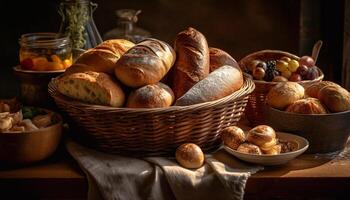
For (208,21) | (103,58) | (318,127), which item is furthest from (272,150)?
(208,21)

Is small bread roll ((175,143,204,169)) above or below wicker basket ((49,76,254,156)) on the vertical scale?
below

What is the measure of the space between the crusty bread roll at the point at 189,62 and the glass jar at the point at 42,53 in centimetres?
31

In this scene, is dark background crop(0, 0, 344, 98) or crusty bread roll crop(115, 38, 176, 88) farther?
dark background crop(0, 0, 344, 98)

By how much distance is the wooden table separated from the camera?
1.21 meters

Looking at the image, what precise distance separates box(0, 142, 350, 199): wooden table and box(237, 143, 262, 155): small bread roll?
0.16 ft

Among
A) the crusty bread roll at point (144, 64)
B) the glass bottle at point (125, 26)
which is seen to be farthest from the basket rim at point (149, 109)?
the glass bottle at point (125, 26)

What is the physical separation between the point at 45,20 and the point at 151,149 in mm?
1626

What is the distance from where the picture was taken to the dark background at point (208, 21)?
2.69 m

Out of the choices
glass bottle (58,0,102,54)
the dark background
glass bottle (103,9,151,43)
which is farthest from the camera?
the dark background

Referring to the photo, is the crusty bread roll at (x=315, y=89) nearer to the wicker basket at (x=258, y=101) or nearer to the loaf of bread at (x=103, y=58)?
the wicker basket at (x=258, y=101)

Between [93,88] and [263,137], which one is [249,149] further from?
[93,88]

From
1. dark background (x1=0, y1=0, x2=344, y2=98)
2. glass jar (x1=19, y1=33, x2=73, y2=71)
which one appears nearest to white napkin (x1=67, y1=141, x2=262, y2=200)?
glass jar (x1=19, y1=33, x2=73, y2=71)

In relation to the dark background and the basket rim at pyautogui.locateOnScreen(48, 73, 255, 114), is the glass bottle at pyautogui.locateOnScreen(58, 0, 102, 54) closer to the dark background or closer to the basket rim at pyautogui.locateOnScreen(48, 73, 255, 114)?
the basket rim at pyautogui.locateOnScreen(48, 73, 255, 114)

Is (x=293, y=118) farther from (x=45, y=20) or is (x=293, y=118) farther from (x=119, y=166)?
(x=45, y=20)
